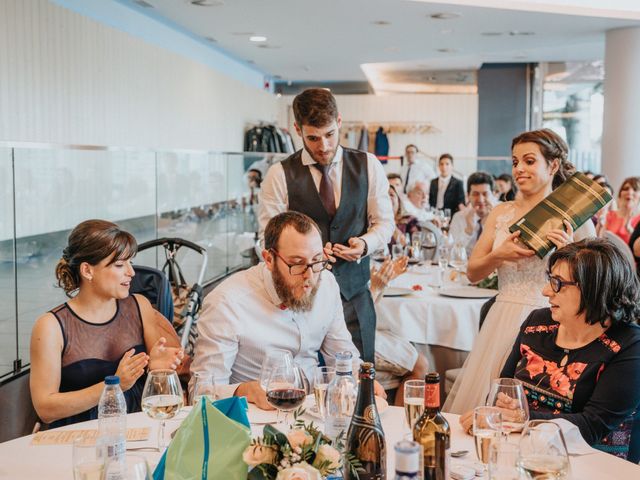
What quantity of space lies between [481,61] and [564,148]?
527 inches

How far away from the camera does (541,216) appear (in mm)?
3324

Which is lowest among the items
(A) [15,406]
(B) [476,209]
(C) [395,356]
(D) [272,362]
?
(A) [15,406]

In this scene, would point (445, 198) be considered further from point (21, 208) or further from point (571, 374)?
point (571, 374)

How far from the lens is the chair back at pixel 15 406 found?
3912 mm

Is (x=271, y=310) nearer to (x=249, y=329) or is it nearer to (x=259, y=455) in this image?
(x=249, y=329)

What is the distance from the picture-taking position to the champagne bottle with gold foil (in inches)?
68.4

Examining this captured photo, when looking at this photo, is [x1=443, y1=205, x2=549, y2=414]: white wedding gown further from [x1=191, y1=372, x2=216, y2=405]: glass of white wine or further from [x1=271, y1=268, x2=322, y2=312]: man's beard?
[x1=191, y1=372, x2=216, y2=405]: glass of white wine

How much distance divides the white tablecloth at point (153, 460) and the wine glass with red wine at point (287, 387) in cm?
15

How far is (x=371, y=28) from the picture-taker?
10867mm

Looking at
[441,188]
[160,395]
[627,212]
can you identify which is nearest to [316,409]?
[160,395]

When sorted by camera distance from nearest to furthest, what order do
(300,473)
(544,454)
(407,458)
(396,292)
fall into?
(407,458), (300,473), (544,454), (396,292)

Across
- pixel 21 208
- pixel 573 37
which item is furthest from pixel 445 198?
pixel 21 208

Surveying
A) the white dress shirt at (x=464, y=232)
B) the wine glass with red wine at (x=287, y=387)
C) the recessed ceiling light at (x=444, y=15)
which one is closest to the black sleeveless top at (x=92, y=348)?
the wine glass with red wine at (x=287, y=387)

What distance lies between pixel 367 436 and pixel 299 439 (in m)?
0.27
